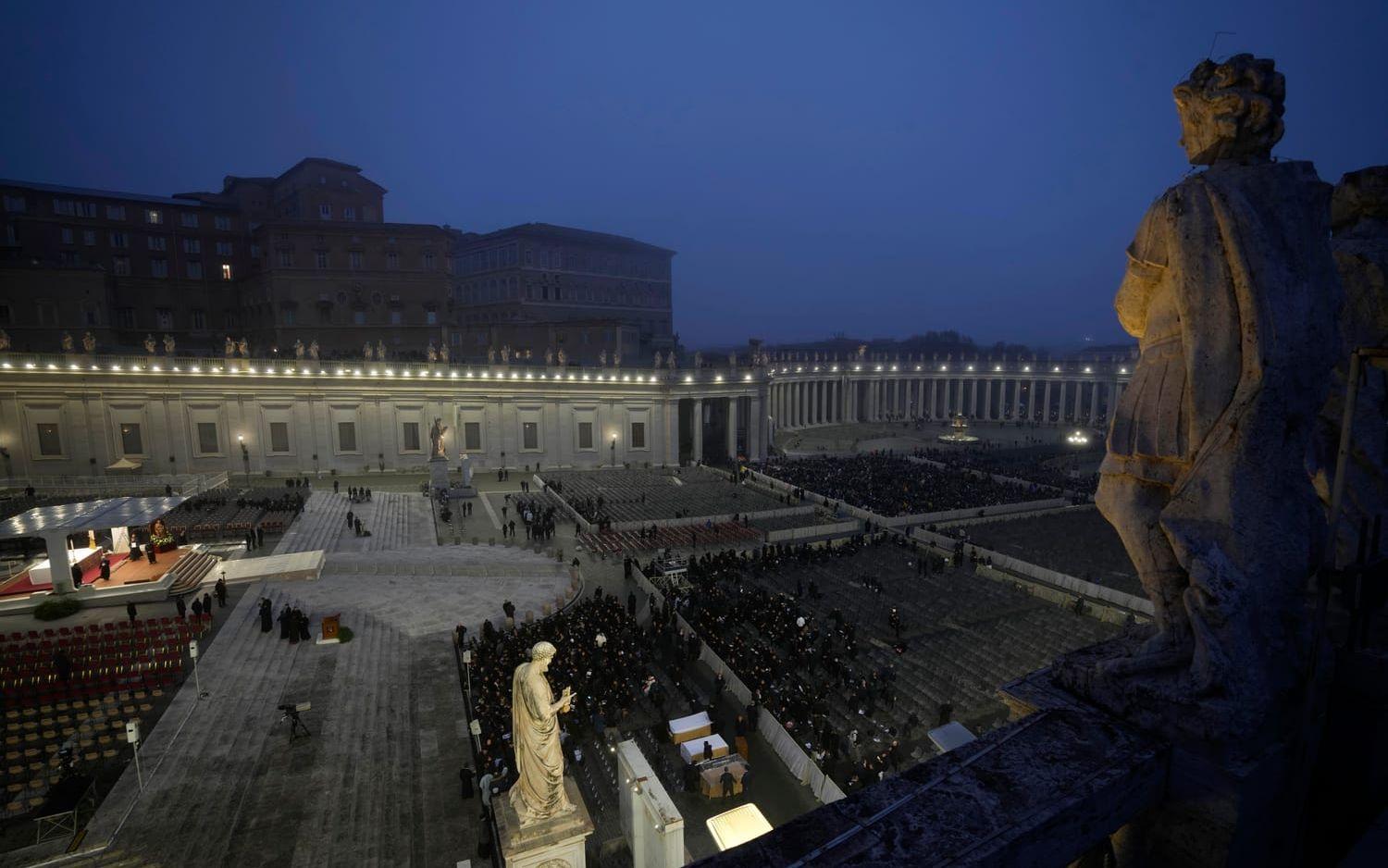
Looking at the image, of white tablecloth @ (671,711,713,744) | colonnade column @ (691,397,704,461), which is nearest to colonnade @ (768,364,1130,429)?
colonnade column @ (691,397,704,461)

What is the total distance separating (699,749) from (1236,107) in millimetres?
14736

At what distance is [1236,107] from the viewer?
394 cm

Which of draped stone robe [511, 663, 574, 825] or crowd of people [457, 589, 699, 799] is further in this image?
crowd of people [457, 589, 699, 799]

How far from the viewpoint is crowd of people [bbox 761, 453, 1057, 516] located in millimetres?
38594

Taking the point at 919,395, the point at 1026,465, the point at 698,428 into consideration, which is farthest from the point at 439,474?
the point at 919,395

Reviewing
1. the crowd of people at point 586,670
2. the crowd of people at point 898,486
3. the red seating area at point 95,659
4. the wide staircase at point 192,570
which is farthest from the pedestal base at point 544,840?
the crowd of people at point 898,486

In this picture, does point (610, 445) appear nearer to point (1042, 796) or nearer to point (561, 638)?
point (561, 638)

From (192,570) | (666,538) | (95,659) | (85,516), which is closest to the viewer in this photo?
(95,659)

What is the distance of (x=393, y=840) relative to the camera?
12.5m

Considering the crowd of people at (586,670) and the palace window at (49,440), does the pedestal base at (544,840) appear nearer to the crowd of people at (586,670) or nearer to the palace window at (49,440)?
the crowd of people at (586,670)

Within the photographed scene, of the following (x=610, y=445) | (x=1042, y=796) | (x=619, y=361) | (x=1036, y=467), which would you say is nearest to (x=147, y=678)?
(x=1042, y=796)

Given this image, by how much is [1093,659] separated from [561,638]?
1755cm

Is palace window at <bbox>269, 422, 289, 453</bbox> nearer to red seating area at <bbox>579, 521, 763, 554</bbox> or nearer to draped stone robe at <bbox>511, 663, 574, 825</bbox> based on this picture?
red seating area at <bbox>579, 521, 763, 554</bbox>

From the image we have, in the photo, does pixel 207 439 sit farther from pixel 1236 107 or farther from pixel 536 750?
pixel 1236 107
